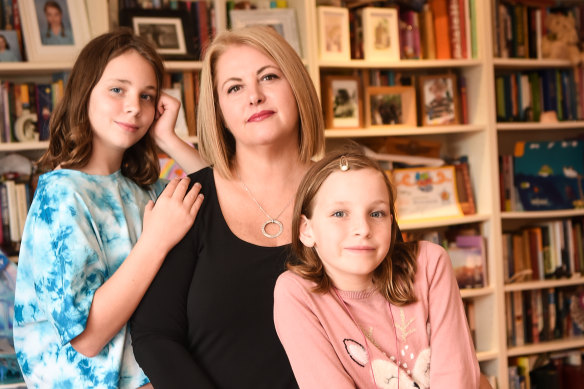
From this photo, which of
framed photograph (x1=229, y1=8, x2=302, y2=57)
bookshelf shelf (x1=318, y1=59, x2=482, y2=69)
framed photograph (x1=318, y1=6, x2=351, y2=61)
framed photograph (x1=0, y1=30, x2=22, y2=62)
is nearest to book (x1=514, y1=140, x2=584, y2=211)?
bookshelf shelf (x1=318, y1=59, x2=482, y2=69)

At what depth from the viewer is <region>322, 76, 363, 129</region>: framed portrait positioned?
3273 millimetres

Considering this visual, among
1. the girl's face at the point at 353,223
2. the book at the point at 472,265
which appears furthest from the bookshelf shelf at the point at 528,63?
the girl's face at the point at 353,223

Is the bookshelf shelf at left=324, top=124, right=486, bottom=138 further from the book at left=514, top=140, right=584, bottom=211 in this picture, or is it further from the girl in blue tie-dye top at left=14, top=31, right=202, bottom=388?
the girl in blue tie-dye top at left=14, top=31, right=202, bottom=388

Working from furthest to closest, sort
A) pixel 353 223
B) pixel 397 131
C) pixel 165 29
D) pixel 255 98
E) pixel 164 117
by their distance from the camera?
pixel 397 131, pixel 165 29, pixel 164 117, pixel 255 98, pixel 353 223

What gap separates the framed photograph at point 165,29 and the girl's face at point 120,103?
1.55 meters

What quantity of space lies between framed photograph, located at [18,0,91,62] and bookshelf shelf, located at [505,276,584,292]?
2572mm

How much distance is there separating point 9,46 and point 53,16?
9.4 inches

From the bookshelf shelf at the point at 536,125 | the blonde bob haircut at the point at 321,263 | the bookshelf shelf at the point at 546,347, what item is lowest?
the bookshelf shelf at the point at 546,347

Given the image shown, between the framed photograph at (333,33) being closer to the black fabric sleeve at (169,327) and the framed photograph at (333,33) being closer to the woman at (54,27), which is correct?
the woman at (54,27)

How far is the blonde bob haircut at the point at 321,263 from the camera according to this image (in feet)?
4.48

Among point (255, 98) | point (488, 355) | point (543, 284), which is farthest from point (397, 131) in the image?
point (255, 98)

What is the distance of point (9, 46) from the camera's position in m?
2.87

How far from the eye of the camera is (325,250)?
1351mm

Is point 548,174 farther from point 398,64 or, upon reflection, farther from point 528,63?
point 398,64
